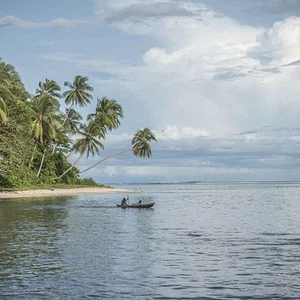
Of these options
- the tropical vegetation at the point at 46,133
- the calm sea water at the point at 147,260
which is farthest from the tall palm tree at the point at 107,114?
the calm sea water at the point at 147,260

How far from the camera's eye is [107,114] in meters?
89.5

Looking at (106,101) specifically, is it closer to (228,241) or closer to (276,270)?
(228,241)

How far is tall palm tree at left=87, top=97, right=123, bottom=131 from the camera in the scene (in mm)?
87312

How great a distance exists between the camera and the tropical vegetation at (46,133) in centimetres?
5541

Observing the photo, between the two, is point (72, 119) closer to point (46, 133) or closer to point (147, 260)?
point (46, 133)

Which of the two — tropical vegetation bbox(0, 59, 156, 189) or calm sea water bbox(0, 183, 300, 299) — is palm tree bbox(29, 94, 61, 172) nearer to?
tropical vegetation bbox(0, 59, 156, 189)

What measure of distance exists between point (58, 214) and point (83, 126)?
47.5 m

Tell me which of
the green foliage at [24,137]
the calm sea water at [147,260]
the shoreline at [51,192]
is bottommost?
the calm sea water at [147,260]

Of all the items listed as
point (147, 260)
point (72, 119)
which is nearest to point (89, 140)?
point (72, 119)

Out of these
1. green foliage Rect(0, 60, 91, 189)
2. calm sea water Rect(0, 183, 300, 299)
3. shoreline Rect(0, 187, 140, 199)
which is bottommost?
calm sea water Rect(0, 183, 300, 299)

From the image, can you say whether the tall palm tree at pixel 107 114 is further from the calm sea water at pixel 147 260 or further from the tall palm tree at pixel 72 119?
the calm sea water at pixel 147 260

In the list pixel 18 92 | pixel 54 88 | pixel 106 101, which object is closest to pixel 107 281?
pixel 18 92

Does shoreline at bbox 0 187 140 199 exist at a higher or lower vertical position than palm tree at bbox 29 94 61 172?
lower

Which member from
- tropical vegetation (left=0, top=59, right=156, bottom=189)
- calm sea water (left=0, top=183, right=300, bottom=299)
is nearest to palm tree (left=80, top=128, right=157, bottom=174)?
tropical vegetation (left=0, top=59, right=156, bottom=189)
